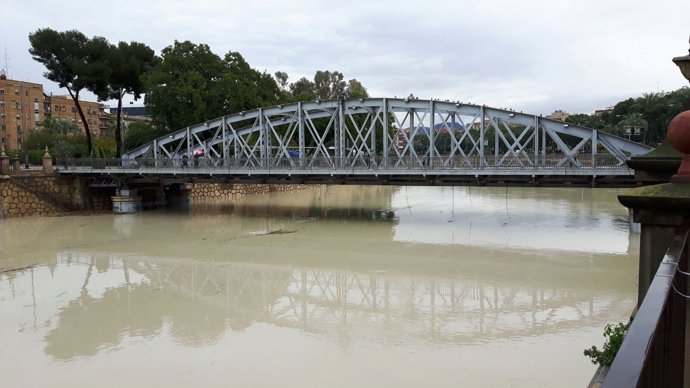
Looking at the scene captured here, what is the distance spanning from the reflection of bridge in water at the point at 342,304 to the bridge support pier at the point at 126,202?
1700 cm

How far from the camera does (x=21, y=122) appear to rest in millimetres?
75625

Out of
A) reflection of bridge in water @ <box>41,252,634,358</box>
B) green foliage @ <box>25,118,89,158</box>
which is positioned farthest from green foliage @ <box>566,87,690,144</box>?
green foliage @ <box>25,118,89,158</box>

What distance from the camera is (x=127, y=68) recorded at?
1699 inches

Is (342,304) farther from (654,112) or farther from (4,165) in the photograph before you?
(654,112)

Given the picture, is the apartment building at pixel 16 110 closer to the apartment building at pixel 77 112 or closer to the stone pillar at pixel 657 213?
the apartment building at pixel 77 112

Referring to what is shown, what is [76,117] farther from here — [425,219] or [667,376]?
[667,376]

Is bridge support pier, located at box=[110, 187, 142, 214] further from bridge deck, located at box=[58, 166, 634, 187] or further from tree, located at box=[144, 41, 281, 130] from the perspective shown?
tree, located at box=[144, 41, 281, 130]

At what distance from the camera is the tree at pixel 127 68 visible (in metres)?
42.7

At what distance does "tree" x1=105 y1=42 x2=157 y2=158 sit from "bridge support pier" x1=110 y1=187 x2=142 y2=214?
436 inches

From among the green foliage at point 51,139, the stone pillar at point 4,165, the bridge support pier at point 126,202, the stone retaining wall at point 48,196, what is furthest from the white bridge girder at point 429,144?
the green foliage at point 51,139

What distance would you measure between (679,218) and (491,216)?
28080 mm

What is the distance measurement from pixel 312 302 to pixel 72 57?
117 ft

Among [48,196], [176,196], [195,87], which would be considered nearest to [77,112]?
[176,196]

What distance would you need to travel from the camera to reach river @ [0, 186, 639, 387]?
9.52 meters
